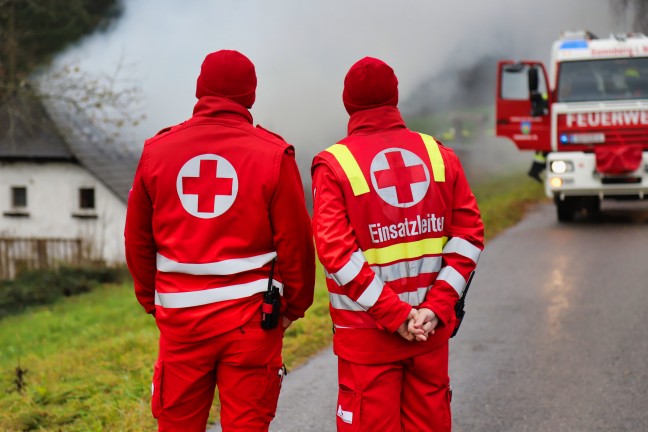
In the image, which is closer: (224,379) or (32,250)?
(224,379)

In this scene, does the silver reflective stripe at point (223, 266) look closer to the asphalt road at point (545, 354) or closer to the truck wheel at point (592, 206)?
the asphalt road at point (545, 354)

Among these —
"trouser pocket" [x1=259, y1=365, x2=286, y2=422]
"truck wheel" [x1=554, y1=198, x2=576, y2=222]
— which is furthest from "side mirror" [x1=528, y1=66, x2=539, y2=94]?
"trouser pocket" [x1=259, y1=365, x2=286, y2=422]

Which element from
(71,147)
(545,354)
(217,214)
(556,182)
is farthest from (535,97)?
(71,147)

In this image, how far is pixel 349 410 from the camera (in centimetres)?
311

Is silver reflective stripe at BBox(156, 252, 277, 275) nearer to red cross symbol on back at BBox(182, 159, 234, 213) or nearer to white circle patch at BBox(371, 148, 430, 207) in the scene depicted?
red cross symbol on back at BBox(182, 159, 234, 213)

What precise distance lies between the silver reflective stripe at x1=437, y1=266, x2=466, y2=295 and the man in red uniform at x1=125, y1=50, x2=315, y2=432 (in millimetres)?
514

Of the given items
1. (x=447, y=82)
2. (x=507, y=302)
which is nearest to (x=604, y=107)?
(x=507, y=302)

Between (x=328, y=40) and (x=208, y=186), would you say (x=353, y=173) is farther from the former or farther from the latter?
(x=328, y=40)

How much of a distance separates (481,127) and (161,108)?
495 inches

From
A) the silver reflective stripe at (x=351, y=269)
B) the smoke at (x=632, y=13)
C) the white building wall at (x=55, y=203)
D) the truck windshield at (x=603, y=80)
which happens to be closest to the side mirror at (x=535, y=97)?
the truck windshield at (x=603, y=80)

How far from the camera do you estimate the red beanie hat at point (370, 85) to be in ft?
10.3

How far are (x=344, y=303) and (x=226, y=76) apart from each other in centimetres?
92

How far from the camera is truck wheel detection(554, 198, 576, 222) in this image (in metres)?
13.3

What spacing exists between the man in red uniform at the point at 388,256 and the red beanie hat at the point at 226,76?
38 centimetres
